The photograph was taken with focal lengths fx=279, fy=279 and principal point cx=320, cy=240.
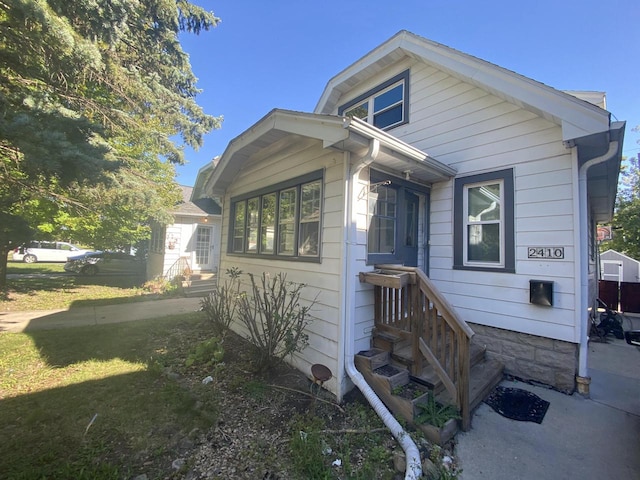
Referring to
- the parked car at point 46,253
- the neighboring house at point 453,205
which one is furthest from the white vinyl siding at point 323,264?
the parked car at point 46,253

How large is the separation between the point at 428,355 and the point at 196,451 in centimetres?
249

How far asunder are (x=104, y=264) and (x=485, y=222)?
17.8 meters

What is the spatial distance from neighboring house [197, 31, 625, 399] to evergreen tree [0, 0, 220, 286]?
2.44 meters

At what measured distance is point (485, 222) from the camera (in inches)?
176

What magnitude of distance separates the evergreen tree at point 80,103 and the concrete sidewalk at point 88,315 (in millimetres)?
2607

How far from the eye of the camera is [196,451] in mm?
2510

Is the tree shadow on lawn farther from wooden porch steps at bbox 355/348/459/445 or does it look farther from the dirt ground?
wooden porch steps at bbox 355/348/459/445

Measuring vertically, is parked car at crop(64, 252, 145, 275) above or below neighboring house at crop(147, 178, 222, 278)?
below

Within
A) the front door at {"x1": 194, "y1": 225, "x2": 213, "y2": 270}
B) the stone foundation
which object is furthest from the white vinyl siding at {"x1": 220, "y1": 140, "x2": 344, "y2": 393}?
the front door at {"x1": 194, "y1": 225, "x2": 213, "y2": 270}

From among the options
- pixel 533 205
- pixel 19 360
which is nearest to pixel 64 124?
pixel 19 360

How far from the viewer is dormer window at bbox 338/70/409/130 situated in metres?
5.89

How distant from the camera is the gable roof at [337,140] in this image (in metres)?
3.14

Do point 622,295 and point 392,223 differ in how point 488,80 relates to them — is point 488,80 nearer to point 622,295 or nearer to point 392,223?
point 392,223

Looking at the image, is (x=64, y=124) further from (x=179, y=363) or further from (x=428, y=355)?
(x=428, y=355)
